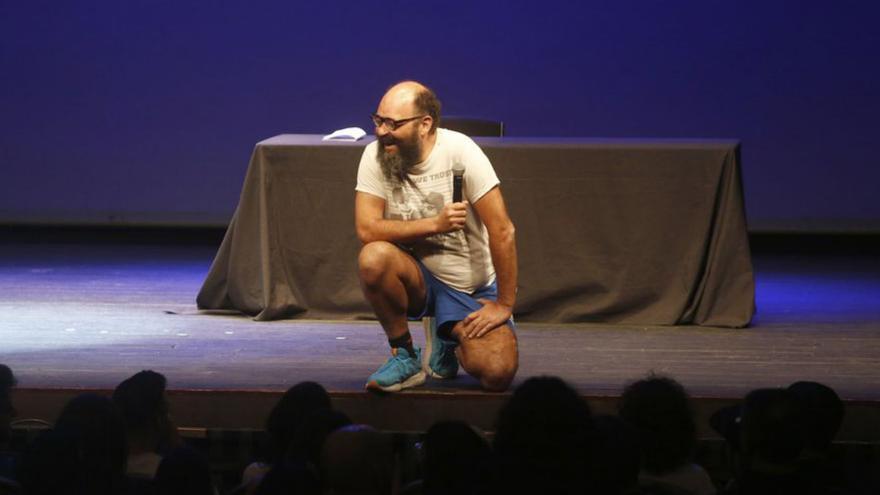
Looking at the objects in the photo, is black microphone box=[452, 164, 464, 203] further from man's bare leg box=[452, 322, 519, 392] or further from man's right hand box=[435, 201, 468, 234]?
man's bare leg box=[452, 322, 519, 392]

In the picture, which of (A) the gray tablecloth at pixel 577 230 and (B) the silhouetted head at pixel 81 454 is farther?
(A) the gray tablecloth at pixel 577 230

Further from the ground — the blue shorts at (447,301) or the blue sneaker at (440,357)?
the blue shorts at (447,301)

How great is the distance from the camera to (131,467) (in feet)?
9.19

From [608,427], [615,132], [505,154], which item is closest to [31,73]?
[615,132]

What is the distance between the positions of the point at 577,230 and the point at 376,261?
61.1 inches

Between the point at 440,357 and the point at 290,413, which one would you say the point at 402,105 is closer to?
the point at 440,357

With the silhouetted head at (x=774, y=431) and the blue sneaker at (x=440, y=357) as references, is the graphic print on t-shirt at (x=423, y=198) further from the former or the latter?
the silhouetted head at (x=774, y=431)

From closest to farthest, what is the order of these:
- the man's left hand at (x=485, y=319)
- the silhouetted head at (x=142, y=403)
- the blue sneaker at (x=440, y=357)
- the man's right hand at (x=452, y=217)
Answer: the silhouetted head at (x=142, y=403) → the man's right hand at (x=452, y=217) → the man's left hand at (x=485, y=319) → the blue sneaker at (x=440, y=357)

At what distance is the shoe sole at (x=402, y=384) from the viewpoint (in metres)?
3.72

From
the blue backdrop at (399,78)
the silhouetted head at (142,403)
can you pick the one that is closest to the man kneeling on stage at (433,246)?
the silhouetted head at (142,403)

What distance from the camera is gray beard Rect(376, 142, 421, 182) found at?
385cm

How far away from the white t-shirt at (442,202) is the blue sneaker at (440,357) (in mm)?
181

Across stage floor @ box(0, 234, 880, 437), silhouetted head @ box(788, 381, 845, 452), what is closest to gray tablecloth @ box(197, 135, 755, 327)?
stage floor @ box(0, 234, 880, 437)

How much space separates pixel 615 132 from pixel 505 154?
2.68 metres
